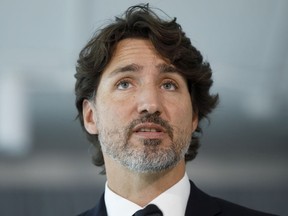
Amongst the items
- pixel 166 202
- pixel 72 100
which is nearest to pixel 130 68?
pixel 166 202

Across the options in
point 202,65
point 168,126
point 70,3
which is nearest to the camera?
point 168,126

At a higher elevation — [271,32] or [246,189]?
Result: [271,32]

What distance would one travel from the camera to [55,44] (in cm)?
239

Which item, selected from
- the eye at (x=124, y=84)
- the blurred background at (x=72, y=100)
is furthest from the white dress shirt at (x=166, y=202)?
the blurred background at (x=72, y=100)

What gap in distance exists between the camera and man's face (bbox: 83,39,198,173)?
4.68ft

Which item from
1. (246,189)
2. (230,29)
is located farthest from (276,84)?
(246,189)

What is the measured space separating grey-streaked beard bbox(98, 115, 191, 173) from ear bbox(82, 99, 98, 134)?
0.16 meters

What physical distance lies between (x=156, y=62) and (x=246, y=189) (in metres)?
1.00

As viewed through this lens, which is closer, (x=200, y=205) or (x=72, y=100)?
(x=200, y=205)

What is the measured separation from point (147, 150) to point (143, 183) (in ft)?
0.32

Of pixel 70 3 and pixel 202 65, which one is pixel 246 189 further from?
pixel 70 3

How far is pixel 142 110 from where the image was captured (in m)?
1.42

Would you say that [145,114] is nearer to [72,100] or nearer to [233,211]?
[233,211]

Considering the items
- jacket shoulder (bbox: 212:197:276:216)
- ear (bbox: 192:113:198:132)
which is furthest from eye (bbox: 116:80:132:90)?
jacket shoulder (bbox: 212:197:276:216)
